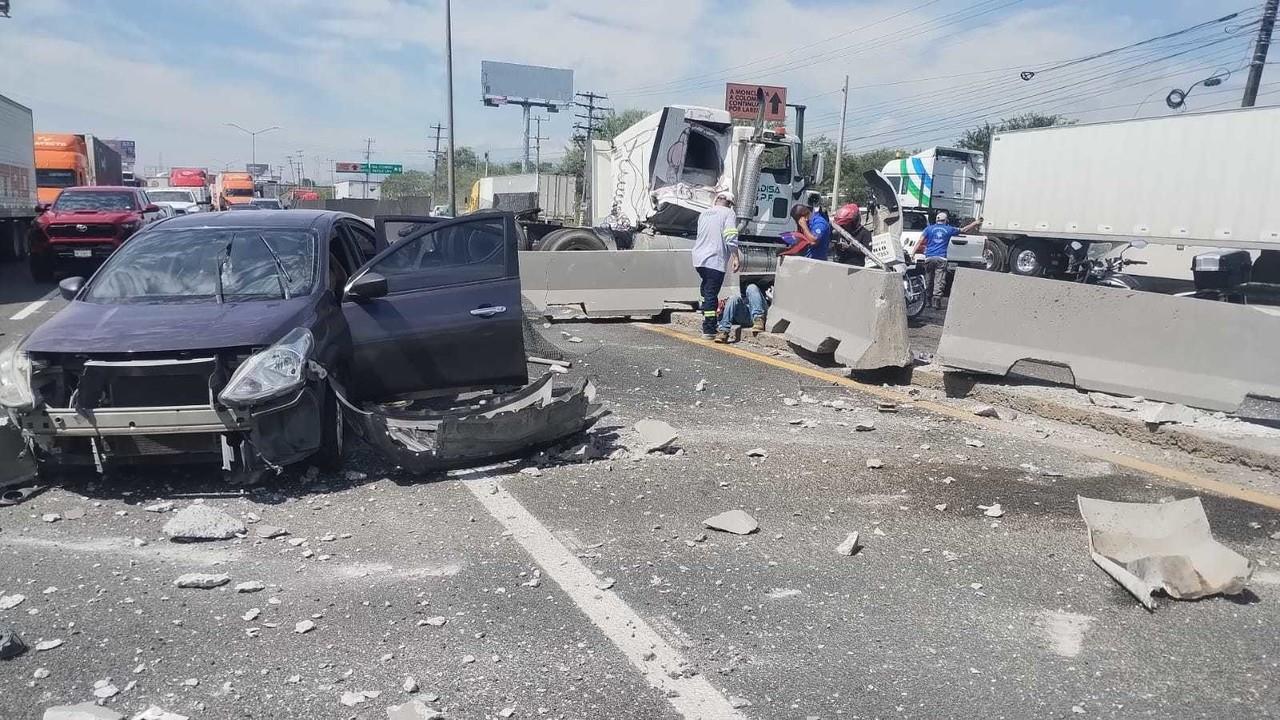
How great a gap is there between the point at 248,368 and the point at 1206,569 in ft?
16.0

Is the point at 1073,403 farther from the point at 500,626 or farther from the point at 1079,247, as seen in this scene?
the point at 1079,247

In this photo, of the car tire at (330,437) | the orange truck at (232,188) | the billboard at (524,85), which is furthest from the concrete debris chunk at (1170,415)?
the billboard at (524,85)

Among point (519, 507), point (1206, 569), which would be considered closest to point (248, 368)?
point (519, 507)

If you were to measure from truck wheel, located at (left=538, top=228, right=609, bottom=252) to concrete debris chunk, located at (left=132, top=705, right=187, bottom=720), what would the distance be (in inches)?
462

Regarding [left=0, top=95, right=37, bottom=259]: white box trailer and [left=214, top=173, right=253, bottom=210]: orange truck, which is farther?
[left=214, top=173, right=253, bottom=210]: orange truck

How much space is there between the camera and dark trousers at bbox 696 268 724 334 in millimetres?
10656

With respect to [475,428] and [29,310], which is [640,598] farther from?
[29,310]

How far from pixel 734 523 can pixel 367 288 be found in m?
2.82

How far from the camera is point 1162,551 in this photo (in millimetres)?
4504

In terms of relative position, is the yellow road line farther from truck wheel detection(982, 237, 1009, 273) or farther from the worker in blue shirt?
truck wheel detection(982, 237, 1009, 273)

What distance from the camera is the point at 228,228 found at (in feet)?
22.2

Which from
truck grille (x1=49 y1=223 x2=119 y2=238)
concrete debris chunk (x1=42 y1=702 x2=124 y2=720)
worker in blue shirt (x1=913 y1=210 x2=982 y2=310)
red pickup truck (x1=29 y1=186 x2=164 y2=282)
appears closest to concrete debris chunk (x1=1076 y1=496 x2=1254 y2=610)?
concrete debris chunk (x1=42 y1=702 x2=124 y2=720)

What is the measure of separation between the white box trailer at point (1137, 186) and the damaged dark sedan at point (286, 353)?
16.4 meters

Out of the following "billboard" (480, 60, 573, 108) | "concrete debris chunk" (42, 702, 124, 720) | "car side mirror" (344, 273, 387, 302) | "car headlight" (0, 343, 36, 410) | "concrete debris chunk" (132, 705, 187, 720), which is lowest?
"concrete debris chunk" (132, 705, 187, 720)
